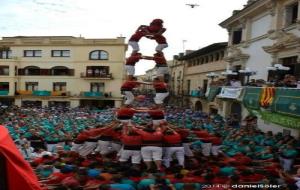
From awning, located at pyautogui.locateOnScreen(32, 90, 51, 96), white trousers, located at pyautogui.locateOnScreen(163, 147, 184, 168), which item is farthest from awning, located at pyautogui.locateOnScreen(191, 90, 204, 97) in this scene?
white trousers, located at pyautogui.locateOnScreen(163, 147, 184, 168)

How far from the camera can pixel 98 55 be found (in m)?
48.6

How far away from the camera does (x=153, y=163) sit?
12.0 meters

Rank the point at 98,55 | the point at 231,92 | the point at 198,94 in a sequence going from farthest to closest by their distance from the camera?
the point at 98,55, the point at 198,94, the point at 231,92

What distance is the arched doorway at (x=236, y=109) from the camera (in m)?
27.4

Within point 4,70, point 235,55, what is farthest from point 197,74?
point 4,70

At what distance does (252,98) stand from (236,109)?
9747 mm

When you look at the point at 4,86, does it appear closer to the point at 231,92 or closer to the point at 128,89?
the point at 231,92

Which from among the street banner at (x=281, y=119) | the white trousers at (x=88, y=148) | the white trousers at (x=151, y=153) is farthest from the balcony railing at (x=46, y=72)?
the white trousers at (x=151, y=153)

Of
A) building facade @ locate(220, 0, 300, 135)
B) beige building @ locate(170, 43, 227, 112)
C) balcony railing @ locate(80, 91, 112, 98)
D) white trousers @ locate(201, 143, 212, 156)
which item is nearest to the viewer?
white trousers @ locate(201, 143, 212, 156)

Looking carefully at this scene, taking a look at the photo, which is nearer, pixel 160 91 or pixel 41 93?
pixel 160 91

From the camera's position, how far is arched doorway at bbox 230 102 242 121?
2744 cm

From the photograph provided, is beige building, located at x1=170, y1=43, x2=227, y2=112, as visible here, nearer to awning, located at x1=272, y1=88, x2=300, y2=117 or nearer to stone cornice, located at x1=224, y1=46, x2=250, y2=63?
stone cornice, located at x1=224, y1=46, x2=250, y2=63

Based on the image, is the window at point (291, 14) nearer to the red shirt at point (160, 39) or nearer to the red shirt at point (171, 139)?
the red shirt at point (160, 39)

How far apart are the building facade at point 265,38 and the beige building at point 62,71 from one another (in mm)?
21288
